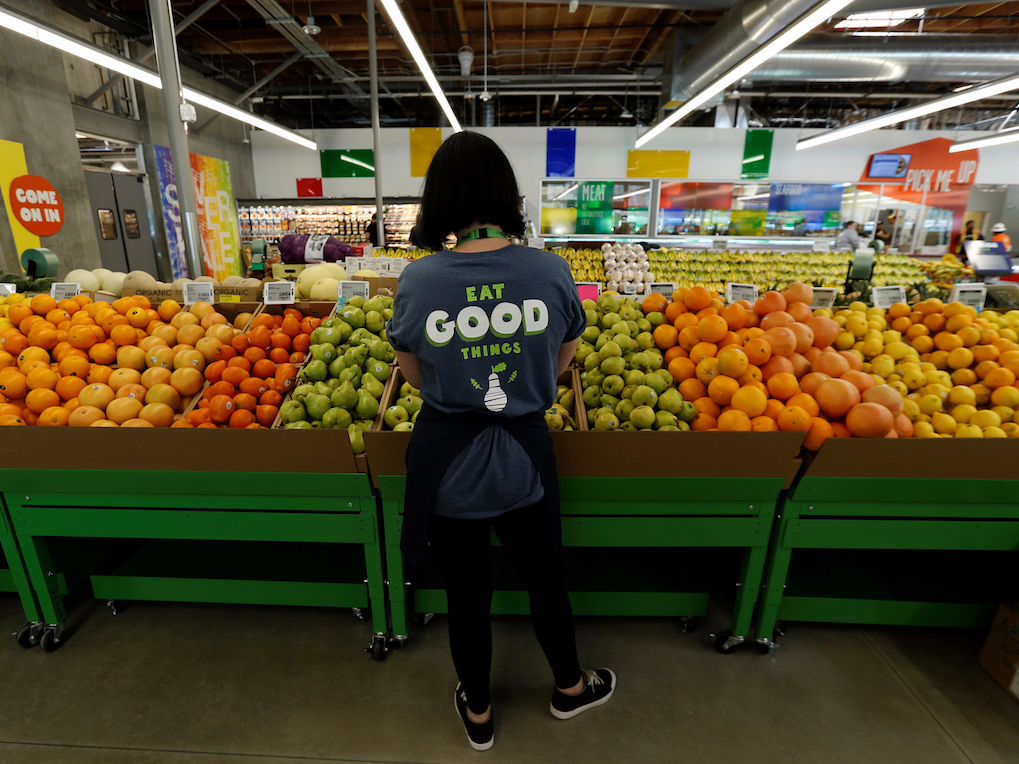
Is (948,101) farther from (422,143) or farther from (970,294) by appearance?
(422,143)

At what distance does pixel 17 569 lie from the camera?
2.14 meters

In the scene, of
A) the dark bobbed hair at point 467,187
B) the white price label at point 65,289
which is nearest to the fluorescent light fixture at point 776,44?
the dark bobbed hair at point 467,187

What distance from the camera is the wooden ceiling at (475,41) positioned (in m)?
7.38

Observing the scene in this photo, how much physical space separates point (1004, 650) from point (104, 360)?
3.90 meters

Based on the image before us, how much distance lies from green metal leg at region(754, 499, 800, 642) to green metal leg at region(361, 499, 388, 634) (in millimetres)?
1507

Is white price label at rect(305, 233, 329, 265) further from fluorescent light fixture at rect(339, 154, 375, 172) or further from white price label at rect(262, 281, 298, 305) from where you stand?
fluorescent light fixture at rect(339, 154, 375, 172)

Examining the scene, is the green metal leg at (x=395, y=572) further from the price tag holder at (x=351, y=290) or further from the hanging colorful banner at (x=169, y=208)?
the hanging colorful banner at (x=169, y=208)

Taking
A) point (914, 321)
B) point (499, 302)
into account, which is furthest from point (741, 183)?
point (499, 302)

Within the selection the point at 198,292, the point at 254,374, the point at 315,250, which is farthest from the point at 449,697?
the point at 315,250

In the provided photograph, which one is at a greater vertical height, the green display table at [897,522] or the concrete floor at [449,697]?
the green display table at [897,522]

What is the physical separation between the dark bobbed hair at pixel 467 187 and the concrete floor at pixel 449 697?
5.50 ft

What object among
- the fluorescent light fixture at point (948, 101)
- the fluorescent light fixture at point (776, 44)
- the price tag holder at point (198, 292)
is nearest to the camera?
the price tag holder at point (198, 292)

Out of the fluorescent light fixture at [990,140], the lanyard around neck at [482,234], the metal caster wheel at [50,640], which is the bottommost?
the metal caster wheel at [50,640]

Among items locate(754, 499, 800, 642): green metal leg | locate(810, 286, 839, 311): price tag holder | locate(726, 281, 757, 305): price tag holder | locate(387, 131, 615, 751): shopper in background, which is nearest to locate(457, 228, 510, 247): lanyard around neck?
locate(387, 131, 615, 751): shopper in background
